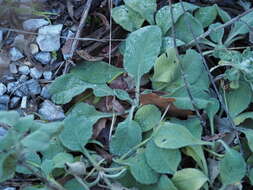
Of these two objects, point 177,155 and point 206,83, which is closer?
point 177,155

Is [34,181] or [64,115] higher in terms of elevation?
[64,115]

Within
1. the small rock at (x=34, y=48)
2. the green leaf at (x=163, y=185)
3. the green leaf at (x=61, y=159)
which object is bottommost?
the green leaf at (x=163, y=185)

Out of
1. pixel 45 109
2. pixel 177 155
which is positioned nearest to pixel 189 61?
pixel 177 155

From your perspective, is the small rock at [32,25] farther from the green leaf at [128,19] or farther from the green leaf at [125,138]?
the green leaf at [125,138]

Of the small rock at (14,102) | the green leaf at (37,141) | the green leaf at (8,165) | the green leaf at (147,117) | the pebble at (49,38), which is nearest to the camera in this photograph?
the green leaf at (37,141)

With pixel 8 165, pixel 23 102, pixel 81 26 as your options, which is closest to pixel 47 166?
pixel 8 165

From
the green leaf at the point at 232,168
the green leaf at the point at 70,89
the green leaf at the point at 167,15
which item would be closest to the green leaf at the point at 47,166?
the green leaf at the point at 70,89

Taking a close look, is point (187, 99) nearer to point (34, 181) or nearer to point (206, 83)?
point (206, 83)

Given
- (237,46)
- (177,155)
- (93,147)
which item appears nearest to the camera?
(177,155)
